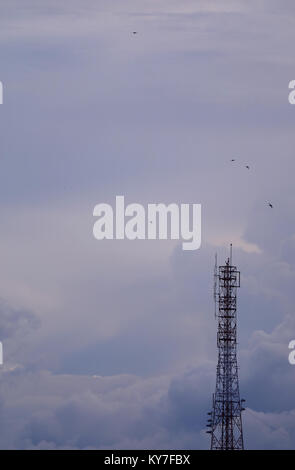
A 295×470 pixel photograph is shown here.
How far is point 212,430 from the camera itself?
15238 centimetres

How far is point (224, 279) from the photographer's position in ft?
504
